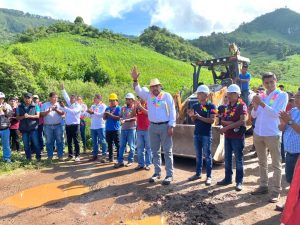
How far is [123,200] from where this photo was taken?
232 inches

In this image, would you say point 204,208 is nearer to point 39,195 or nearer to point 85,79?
point 39,195

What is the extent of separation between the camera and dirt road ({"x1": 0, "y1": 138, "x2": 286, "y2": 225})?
514 cm

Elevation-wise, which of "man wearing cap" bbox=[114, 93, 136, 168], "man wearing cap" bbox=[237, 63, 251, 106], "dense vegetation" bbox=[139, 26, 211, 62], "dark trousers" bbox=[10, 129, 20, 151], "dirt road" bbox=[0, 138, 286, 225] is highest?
"dense vegetation" bbox=[139, 26, 211, 62]

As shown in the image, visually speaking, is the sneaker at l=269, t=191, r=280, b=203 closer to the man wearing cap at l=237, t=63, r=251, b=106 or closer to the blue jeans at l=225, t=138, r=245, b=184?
the blue jeans at l=225, t=138, r=245, b=184

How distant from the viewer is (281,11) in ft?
465

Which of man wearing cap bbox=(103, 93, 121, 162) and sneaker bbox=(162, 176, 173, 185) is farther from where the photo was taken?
man wearing cap bbox=(103, 93, 121, 162)

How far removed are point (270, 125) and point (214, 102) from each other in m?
3.25

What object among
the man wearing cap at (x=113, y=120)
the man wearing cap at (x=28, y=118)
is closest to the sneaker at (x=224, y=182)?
the man wearing cap at (x=113, y=120)

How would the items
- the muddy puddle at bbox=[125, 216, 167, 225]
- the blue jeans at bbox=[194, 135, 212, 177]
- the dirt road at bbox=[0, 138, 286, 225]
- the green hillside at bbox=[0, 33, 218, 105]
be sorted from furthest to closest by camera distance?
the green hillside at bbox=[0, 33, 218, 105] < the blue jeans at bbox=[194, 135, 212, 177] < the dirt road at bbox=[0, 138, 286, 225] < the muddy puddle at bbox=[125, 216, 167, 225]

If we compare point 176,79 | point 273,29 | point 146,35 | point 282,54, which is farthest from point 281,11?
point 176,79

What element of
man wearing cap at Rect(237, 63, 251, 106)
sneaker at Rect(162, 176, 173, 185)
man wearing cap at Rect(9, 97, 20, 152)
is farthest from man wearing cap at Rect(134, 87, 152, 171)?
man wearing cap at Rect(9, 97, 20, 152)

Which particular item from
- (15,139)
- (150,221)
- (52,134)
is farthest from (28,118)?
(150,221)

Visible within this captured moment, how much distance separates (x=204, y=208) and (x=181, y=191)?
2.89 ft

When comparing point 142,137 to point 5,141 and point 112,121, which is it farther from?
point 5,141
